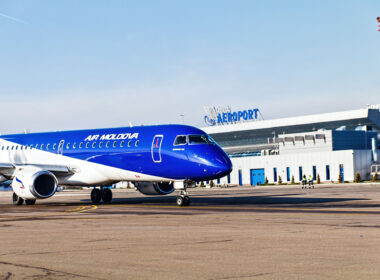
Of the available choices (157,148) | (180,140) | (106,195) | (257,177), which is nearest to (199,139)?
(180,140)

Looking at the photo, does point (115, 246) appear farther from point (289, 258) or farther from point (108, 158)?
point (108, 158)

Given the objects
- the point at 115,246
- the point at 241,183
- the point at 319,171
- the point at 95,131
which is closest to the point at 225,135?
the point at 241,183

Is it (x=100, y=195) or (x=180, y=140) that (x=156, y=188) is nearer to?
(x=100, y=195)

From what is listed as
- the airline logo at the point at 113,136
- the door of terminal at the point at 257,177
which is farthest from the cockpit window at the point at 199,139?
the door of terminal at the point at 257,177

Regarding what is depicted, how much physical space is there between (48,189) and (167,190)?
7.05 metres

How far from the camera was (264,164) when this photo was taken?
90.0 m

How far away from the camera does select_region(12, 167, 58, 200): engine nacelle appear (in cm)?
3453

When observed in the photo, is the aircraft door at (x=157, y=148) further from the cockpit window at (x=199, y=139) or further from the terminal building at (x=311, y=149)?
the terminal building at (x=311, y=149)

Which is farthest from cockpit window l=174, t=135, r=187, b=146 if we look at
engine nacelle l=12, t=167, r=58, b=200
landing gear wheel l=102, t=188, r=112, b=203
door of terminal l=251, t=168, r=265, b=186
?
door of terminal l=251, t=168, r=265, b=186

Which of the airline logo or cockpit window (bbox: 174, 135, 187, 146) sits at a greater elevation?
the airline logo

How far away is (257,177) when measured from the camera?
9094 centimetres

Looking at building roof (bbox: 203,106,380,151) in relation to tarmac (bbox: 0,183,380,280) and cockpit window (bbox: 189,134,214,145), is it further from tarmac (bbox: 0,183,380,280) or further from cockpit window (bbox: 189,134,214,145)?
tarmac (bbox: 0,183,380,280)

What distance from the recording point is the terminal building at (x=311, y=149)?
82312 mm

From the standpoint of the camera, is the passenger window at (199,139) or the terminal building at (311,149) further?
the terminal building at (311,149)
